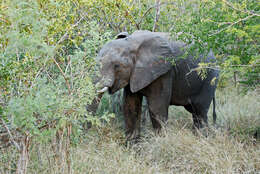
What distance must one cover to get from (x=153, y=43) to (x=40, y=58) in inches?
114

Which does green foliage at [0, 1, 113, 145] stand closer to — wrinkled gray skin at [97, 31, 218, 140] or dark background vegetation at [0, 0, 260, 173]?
dark background vegetation at [0, 0, 260, 173]

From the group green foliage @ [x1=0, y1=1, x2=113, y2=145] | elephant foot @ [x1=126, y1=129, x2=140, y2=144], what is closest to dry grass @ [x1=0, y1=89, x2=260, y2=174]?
elephant foot @ [x1=126, y1=129, x2=140, y2=144]

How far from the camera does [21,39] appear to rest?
2.70 m

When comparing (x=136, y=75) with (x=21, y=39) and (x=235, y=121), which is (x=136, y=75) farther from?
(x=21, y=39)

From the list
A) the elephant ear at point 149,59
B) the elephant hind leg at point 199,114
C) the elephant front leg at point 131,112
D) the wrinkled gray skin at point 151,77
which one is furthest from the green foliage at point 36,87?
the elephant hind leg at point 199,114

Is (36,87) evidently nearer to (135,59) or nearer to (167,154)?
(167,154)

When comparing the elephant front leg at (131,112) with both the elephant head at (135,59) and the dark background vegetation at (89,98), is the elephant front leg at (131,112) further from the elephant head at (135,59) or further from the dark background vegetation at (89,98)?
the elephant head at (135,59)

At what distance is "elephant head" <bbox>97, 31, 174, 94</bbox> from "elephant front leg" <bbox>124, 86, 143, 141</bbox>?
0.46 m

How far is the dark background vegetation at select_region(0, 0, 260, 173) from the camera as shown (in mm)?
3172

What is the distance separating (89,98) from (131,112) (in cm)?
172

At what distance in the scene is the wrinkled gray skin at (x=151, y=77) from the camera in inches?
231

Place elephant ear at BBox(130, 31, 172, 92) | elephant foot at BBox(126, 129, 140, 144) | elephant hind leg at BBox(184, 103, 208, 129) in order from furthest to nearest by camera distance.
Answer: elephant hind leg at BBox(184, 103, 208, 129) < elephant foot at BBox(126, 129, 140, 144) < elephant ear at BBox(130, 31, 172, 92)

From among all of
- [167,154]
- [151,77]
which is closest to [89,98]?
[167,154]

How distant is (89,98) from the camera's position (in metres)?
4.89
